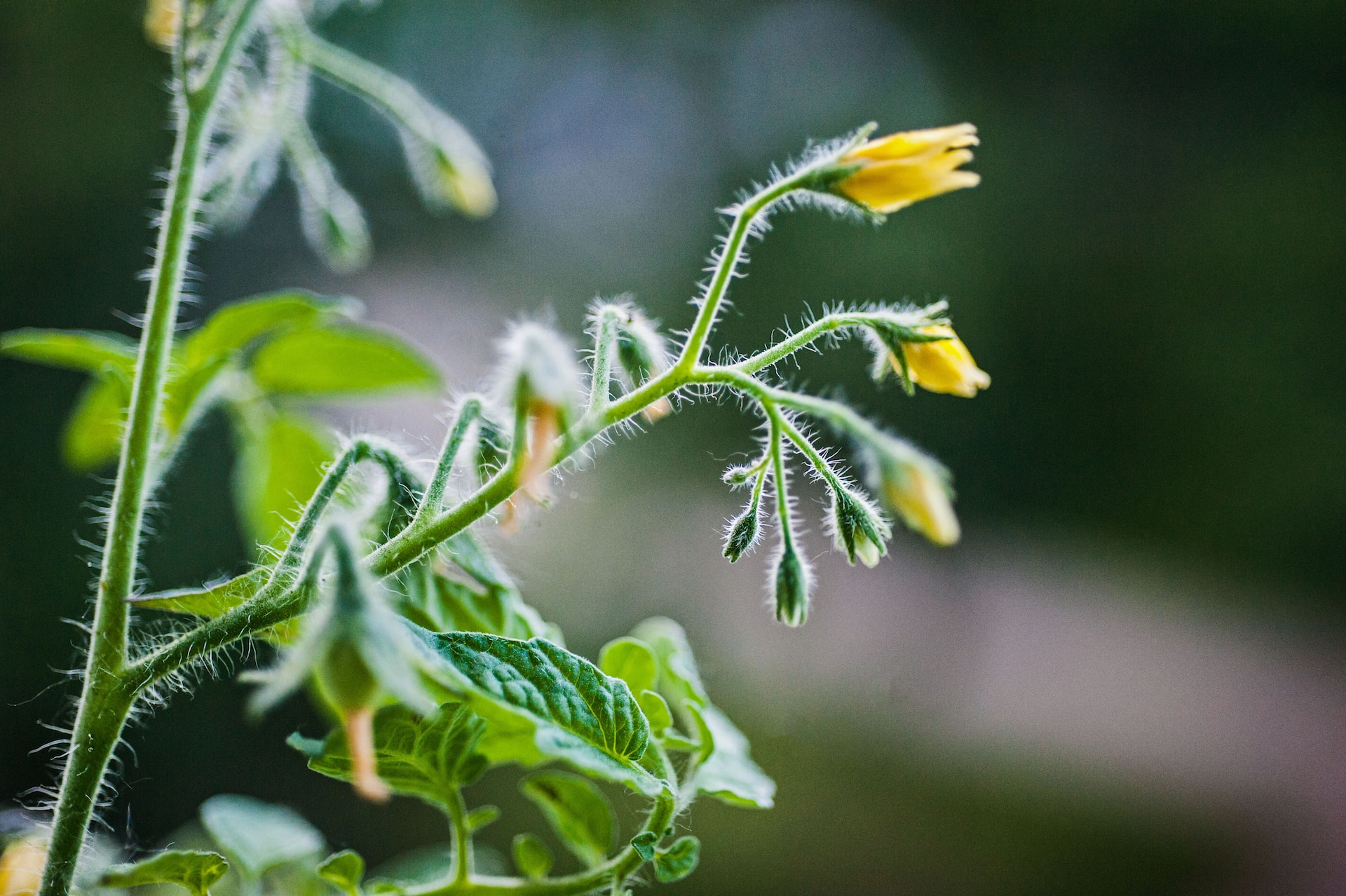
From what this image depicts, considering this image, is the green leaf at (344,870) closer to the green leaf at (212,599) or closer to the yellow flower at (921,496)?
the green leaf at (212,599)

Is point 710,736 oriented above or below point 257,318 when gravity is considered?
below

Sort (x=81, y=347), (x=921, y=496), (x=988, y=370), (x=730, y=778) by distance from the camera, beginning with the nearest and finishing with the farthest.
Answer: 1. (x=921, y=496)
2. (x=730, y=778)
3. (x=81, y=347)
4. (x=988, y=370)

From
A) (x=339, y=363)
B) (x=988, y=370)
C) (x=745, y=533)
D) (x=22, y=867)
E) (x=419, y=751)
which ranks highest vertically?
(x=988, y=370)

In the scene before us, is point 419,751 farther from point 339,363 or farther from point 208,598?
point 339,363

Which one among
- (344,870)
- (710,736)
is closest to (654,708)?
(710,736)

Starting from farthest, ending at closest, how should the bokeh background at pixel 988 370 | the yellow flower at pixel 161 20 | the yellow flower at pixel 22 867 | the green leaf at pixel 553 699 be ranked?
the bokeh background at pixel 988 370, the yellow flower at pixel 161 20, the yellow flower at pixel 22 867, the green leaf at pixel 553 699

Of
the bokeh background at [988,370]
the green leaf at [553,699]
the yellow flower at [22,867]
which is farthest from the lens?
the bokeh background at [988,370]

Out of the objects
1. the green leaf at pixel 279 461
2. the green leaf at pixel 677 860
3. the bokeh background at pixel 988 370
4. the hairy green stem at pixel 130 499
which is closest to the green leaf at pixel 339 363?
the green leaf at pixel 279 461
